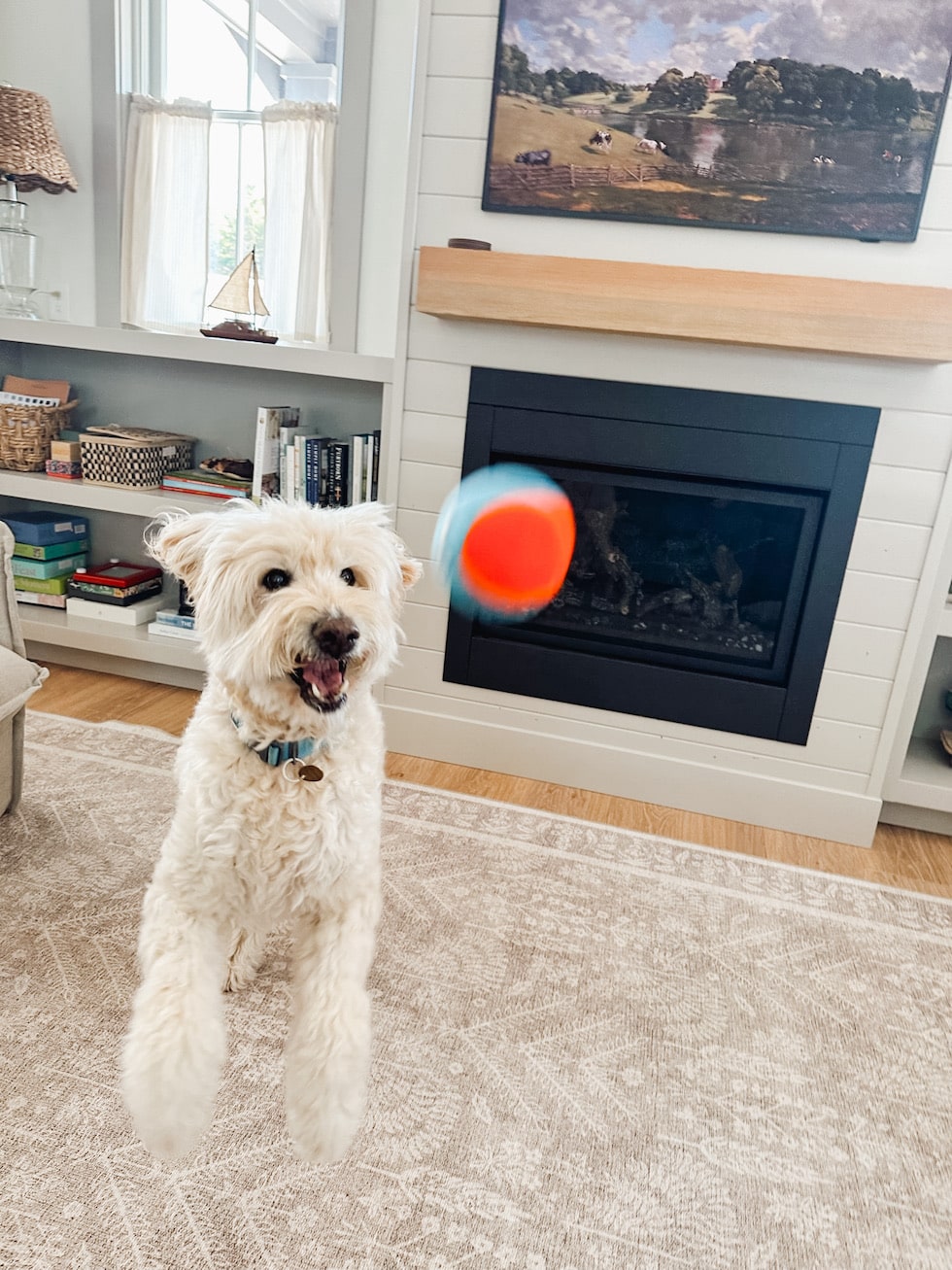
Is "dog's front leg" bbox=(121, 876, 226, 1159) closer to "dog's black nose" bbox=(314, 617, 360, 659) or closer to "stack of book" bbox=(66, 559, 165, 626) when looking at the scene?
"dog's black nose" bbox=(314, 617, 360, 659)

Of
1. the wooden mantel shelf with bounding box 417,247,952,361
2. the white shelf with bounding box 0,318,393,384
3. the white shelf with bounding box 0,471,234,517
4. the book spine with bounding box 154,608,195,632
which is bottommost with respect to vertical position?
the book spine with bounding box 154,608,195,632

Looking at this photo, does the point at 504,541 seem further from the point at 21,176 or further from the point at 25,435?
the point at 21,176

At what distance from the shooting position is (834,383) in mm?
2273

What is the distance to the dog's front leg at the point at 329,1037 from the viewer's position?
110 centimetres

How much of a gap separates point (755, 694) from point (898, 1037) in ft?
3.43

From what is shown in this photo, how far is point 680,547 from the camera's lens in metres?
2.67

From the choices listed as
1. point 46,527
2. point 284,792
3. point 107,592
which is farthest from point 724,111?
point 46,527

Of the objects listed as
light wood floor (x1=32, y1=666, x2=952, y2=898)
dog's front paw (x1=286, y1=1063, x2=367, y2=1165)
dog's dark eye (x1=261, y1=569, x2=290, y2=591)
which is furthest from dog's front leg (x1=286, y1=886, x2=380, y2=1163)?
light wood floor (x1=32, y1=666, x2=952, y2=898)

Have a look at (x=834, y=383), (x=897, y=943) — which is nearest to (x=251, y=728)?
(x=897, y=943)

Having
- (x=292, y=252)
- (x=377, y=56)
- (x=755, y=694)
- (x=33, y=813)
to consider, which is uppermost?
(x=377, y=56)

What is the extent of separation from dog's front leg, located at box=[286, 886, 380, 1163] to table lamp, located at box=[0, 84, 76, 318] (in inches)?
111

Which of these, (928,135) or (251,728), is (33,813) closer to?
(251,728)

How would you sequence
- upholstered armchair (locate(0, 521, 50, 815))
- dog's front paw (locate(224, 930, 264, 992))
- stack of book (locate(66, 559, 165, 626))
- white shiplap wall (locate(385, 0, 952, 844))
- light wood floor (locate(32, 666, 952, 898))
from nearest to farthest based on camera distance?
dog's front paw (locate(224, 930, 264, 992)) < upholstered armchair (locate(0, 521, 50, 815)) < white shiplap wall (locate(385, 0, 952, 844)) < light wood floor (locate(32, 666, 952, 898)) < stack of book (locate(66, 559, 165, 626))

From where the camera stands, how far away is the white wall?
3211mm
